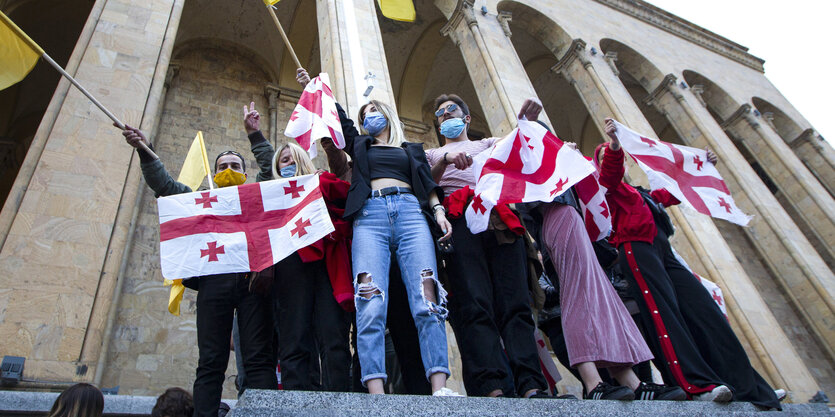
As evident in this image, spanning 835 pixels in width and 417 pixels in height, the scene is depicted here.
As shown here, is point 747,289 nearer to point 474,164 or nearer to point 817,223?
point 817,223

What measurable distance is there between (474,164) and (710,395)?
6.14 ft

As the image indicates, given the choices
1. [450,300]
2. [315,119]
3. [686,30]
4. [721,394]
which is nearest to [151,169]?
[315,119]

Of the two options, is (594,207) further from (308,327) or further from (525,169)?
(308,327)

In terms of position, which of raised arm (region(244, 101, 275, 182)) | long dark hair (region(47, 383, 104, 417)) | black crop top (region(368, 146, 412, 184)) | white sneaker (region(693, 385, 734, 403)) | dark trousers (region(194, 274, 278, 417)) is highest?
raised arm (region(244, 101, 275, 182))

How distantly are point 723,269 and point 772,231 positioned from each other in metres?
3.43

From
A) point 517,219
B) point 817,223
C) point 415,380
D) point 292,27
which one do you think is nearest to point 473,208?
point 517,219

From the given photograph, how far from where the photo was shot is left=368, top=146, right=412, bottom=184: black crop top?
10.1 ft

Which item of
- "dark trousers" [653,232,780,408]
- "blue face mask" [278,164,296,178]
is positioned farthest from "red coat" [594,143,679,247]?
"blue face mask" [278,164,296,178]

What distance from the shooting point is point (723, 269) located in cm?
852

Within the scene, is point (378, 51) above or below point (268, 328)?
above

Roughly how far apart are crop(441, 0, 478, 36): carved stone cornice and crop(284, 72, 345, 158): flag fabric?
6.48m

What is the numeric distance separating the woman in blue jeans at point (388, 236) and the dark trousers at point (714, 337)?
1585 mm

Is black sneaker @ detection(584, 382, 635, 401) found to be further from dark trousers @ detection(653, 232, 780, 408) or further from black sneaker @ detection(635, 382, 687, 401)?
dark trousers @ detection(653, 232, 780, 408)

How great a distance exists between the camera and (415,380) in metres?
2.76
